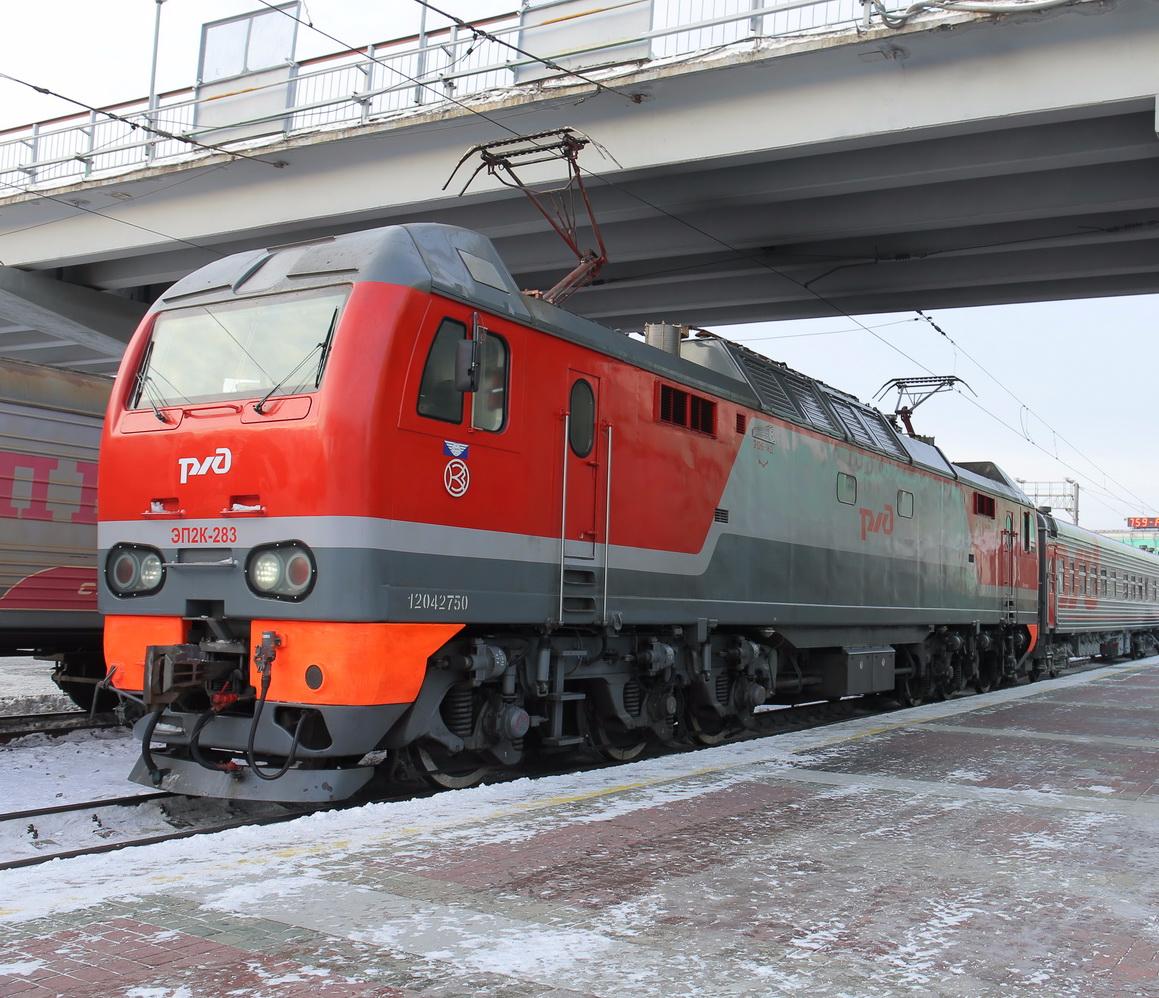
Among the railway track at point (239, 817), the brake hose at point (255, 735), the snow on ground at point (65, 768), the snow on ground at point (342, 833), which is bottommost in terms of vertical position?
the snow on ground at point (65, 768)

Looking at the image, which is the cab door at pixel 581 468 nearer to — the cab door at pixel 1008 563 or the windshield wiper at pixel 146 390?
the windshield wiper at pixel 146 390

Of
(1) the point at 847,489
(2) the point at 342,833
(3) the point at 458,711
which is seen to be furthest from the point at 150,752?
(1) the point at 847,489

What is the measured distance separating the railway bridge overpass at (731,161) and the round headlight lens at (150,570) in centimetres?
891

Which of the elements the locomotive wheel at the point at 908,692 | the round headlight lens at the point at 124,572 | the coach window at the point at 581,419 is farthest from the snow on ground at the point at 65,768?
the locomotive wheel at the point at 908,692

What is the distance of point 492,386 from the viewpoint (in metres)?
7.49

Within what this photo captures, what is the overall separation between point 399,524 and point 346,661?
2.85 feet

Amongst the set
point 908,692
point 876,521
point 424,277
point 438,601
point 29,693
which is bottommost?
point 29,693

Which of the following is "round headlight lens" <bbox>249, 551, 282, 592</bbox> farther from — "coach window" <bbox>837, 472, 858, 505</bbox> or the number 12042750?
"coach window" <bbox>837, 472, 858, 505</bbox>

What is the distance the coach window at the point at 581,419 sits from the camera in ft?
27.0

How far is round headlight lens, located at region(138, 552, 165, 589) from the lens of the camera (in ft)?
23.9

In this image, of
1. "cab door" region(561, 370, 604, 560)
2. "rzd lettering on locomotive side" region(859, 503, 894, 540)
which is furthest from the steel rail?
"rzd lettering on locomotive side" region(859, 503, 894, 540)

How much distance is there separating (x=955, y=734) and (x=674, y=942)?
24.1 ft

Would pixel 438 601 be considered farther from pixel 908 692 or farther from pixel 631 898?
pixel 908 692

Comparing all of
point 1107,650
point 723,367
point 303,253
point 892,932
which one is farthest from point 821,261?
point 1107,650
